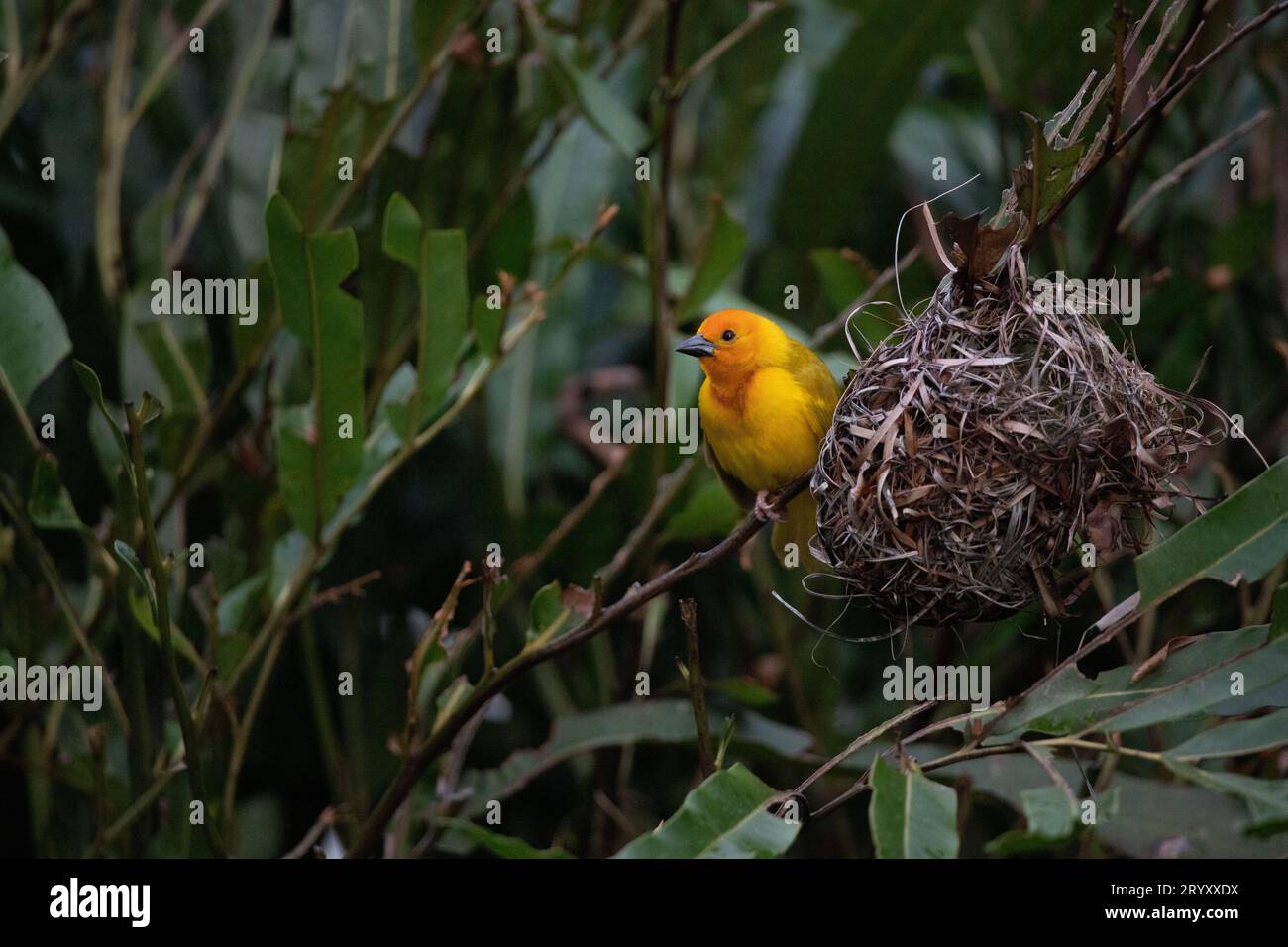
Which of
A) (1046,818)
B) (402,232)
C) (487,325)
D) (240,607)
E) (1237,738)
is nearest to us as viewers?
(1046,818)

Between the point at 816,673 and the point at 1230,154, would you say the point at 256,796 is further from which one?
the point at 1230,154

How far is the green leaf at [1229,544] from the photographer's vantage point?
242 cm

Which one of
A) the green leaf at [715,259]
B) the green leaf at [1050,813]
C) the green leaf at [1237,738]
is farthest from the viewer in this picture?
the green leaf at [715,259]

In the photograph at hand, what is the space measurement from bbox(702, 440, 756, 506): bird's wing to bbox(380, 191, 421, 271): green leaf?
3.09 feet

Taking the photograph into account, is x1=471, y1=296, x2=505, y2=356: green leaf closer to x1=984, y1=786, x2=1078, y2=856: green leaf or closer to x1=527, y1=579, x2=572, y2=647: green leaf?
x1=527, y1=579, x2=572, y2=647: green leaf

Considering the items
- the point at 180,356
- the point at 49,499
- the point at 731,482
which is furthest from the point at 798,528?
the point at 49,499

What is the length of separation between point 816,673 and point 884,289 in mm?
1252

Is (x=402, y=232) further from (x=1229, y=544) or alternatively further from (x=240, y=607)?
(x=1229, y=544)

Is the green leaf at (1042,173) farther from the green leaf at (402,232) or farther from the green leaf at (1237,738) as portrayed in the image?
the green leaf at (402,232)

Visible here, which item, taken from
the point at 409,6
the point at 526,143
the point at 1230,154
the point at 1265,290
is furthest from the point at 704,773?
the point at 1230,154

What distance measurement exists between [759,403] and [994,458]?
0.96m

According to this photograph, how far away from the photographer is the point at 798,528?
3672 mm

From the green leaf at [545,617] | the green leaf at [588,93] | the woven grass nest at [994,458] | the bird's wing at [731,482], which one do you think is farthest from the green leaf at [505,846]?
the green leaf at [588,93]

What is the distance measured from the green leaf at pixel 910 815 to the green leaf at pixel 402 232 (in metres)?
1.55
